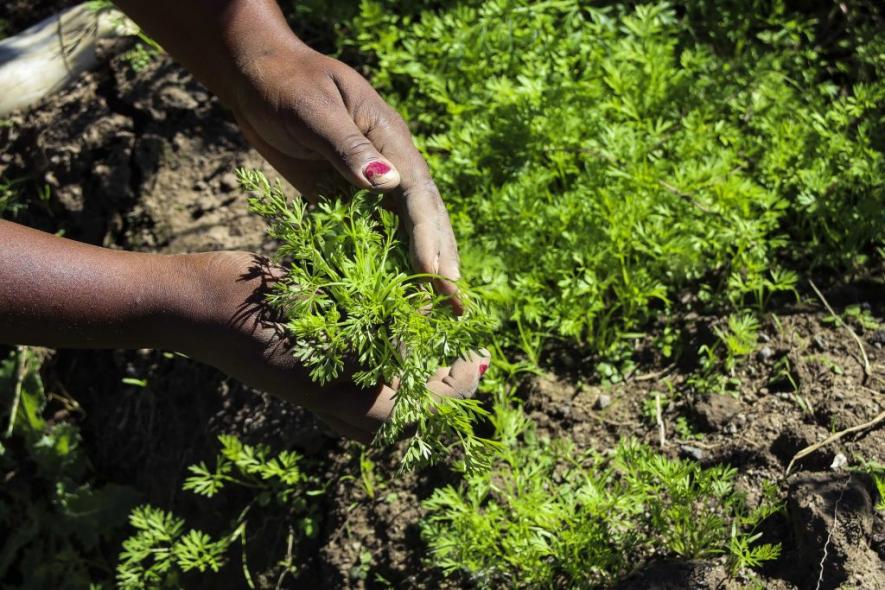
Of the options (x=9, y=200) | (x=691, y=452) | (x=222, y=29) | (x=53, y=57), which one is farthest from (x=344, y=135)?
(x=53, y=57)

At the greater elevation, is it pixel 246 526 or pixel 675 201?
pixel 675 201

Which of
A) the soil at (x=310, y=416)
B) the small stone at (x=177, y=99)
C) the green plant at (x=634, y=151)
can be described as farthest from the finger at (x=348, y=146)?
the small stone at (x=177, y=99)

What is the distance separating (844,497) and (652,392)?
31.5 inches

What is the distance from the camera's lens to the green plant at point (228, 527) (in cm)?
323

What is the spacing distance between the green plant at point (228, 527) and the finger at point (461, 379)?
3.11ft

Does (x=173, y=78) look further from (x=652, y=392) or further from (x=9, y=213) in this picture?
(x=652, y=392)

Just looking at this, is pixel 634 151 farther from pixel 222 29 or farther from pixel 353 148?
pixel 222 29

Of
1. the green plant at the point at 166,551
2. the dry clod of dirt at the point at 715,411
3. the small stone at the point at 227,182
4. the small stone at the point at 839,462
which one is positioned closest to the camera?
the small stone at the point at 839,462

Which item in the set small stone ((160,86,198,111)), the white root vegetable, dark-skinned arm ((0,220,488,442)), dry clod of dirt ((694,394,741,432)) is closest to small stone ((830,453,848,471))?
dry clod of dirt ((694,394,741,432))

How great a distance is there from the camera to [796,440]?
9.37 ft

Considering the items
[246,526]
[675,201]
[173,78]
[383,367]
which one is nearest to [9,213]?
[173,78]

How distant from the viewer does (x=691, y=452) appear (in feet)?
9.76

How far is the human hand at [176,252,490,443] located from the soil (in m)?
0.79

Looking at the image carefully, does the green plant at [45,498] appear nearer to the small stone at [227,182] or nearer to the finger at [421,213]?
the small stone at [227,182]
